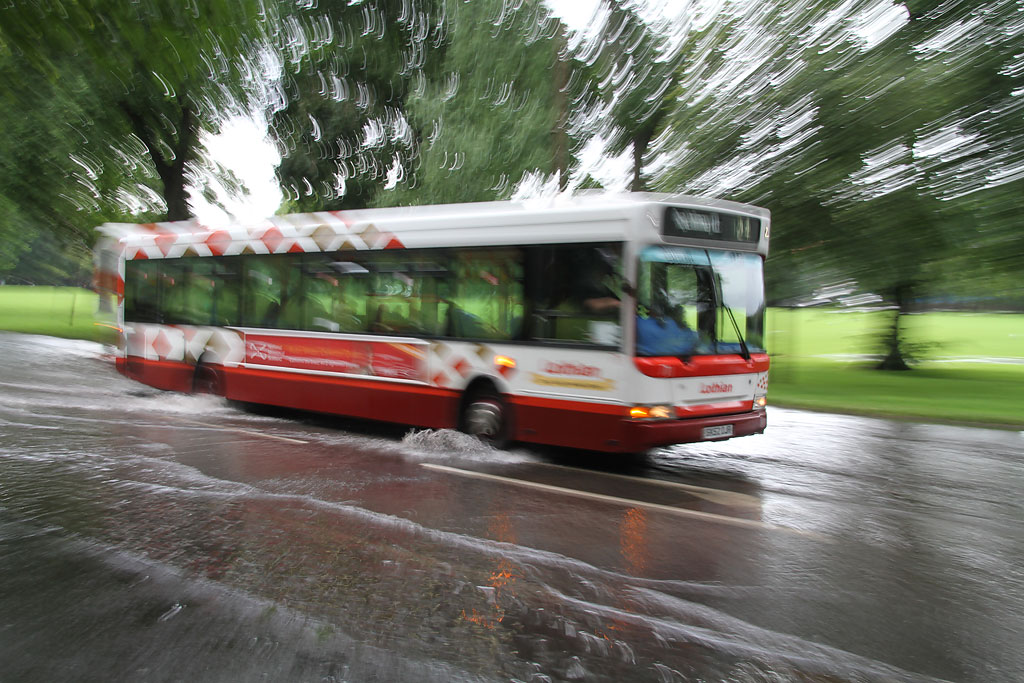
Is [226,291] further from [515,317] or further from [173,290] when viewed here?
[515,317]

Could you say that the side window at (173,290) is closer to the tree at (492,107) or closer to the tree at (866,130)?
the tree at (492,107)

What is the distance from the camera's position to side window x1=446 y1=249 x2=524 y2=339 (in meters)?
9.12

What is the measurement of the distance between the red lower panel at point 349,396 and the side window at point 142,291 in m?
2.45

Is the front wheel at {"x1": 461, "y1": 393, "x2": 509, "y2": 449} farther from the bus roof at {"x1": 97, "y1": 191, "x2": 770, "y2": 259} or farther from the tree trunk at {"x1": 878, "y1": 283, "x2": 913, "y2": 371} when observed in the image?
the tree trunk at {"x1": 878, "y1": 283, "x2": 913, "y2": 371}

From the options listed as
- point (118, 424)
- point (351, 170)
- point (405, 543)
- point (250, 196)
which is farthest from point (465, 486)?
point (250, 196)

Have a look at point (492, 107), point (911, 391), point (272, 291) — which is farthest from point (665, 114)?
point (272, 291)

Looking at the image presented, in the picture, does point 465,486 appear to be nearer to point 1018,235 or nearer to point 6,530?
point 6,530

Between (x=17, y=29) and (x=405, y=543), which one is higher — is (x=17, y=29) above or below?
above

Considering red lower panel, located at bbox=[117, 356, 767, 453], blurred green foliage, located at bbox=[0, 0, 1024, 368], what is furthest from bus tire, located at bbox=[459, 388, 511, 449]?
blurred green foliage, located at bbox=[0, 0, 1024, 368]

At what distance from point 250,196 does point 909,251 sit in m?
24.5

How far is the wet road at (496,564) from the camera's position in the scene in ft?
12.9

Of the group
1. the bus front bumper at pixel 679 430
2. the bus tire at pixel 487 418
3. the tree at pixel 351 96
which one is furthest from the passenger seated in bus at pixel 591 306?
the tree at pixel 351 96

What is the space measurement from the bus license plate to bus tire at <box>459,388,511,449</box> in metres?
2.17

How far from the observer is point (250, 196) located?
32.2 m
